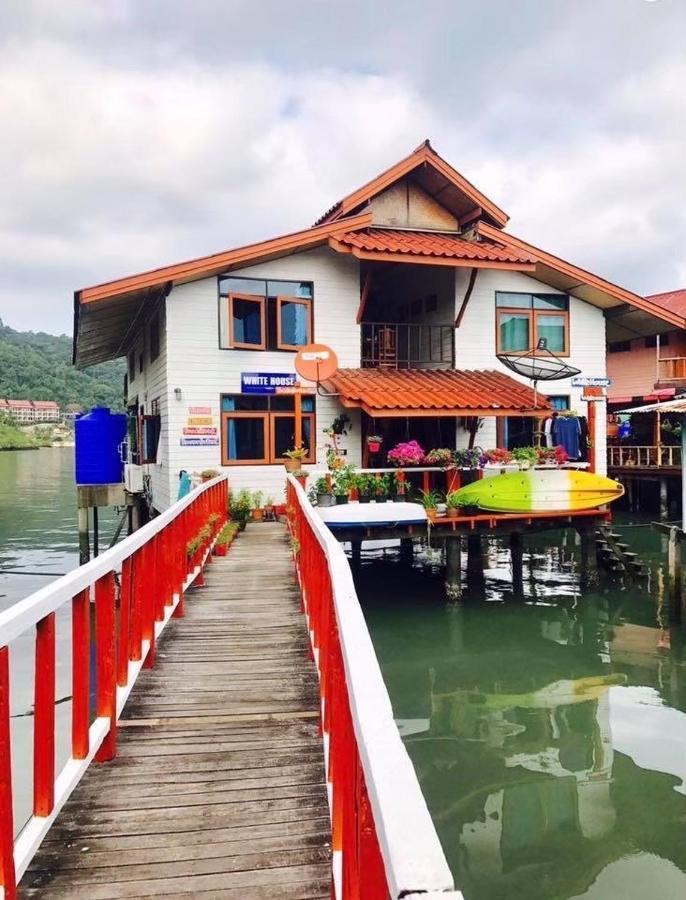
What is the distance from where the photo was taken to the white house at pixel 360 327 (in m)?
15.5

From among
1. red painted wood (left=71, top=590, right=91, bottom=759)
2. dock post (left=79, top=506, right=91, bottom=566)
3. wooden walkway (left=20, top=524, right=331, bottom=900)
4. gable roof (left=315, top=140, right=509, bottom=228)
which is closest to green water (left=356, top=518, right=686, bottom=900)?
wooden walkway (left=20, top=524, right=331, bottom=900)

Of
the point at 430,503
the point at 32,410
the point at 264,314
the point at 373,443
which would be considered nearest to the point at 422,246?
the point at 264,314

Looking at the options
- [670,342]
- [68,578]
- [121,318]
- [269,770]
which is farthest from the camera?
[670,342]

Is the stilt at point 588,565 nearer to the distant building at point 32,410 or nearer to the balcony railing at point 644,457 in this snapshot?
the balcony railing at point 644,457

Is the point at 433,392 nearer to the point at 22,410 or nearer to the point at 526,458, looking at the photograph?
the point at 526,458

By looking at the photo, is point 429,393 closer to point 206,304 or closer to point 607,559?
point 206,304

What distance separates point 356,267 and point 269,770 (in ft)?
47.1

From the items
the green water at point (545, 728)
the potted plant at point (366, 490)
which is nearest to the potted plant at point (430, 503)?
the potted plant at point (366, 490)

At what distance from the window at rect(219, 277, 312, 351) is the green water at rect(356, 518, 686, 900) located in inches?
247

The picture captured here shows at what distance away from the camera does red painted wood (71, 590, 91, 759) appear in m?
3.43

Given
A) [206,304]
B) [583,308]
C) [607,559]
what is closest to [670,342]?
[583,308]

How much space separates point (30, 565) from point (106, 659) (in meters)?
20.3

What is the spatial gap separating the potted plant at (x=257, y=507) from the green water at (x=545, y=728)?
3103mm

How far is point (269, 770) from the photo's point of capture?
159 inches
